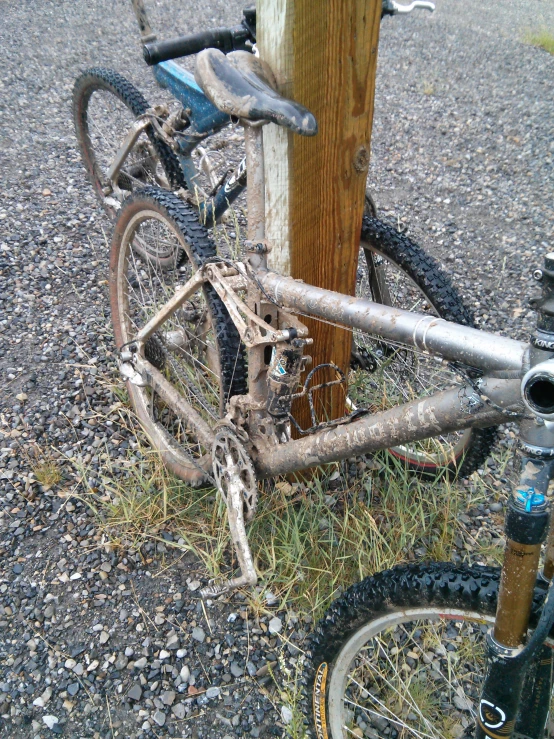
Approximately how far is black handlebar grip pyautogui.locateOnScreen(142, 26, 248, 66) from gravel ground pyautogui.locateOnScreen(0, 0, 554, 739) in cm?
143

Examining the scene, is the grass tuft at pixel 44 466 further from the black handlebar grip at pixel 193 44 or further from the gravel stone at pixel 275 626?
the black handlebar grip at pixel 193 44

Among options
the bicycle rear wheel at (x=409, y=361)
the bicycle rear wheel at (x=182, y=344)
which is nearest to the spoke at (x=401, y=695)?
the bicycle rear wheel at (x=409, y=361)

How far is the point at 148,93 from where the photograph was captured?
639 cm

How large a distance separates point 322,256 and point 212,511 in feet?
3.62

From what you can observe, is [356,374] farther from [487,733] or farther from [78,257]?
[78,257]

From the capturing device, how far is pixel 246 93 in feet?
5.34

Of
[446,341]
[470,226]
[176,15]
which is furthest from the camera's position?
[176,15]

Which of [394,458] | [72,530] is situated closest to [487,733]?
[394,458]

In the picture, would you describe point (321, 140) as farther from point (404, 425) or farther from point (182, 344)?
point (182, 344)

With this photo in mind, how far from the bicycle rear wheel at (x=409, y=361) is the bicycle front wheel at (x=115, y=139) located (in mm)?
1391

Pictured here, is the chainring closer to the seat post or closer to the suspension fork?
the seat post

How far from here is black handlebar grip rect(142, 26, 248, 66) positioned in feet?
8.52

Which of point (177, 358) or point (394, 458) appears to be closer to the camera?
point (394, 458)

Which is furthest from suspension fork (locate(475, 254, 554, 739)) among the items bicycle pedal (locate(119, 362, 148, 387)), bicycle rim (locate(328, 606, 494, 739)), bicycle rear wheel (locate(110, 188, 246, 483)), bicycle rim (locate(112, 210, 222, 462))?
bicycle pedal (locate(119, 362, 148, 387))
